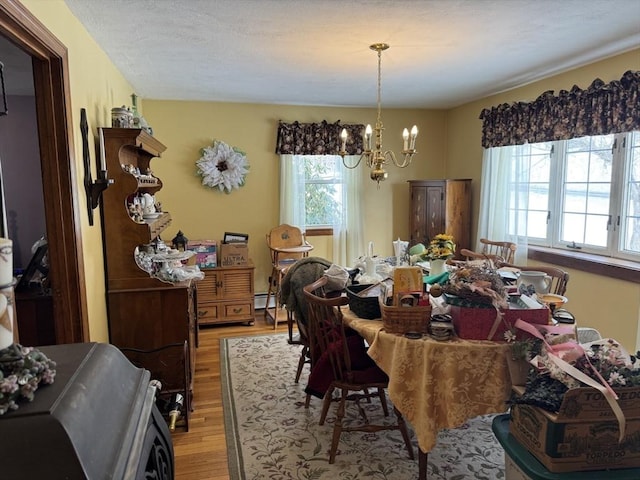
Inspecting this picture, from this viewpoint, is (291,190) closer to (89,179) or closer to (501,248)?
(501,248)

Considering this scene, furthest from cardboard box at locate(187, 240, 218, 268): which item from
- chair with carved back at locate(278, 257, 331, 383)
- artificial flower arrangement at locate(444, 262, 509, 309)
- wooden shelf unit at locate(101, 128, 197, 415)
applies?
artificial flower arrangement at locate(444, 262, 509, 309)

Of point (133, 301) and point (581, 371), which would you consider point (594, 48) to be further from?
point (133, 301)

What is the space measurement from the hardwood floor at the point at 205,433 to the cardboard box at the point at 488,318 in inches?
55.9

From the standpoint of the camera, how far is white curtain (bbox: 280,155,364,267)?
16.5ft

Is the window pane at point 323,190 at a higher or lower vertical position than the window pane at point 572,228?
higher

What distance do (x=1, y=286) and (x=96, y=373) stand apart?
1.12 ft

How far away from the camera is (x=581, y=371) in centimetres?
161

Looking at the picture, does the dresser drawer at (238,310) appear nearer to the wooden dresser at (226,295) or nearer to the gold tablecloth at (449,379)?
the wooden dresser at (226,295)

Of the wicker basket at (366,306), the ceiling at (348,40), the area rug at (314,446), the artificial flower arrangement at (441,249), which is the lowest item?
the area rug at (314,446)

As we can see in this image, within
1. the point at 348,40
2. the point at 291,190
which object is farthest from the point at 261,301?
the point at 348,40

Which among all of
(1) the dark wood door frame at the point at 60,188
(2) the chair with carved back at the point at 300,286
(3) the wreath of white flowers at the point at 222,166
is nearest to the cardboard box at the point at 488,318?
(2) the chair with carved back at the point at 300,286

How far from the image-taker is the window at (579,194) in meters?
3.26

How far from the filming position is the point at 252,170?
5.00m

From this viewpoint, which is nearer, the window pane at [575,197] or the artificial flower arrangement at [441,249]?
the artificial flower arrangement at [441,249]
